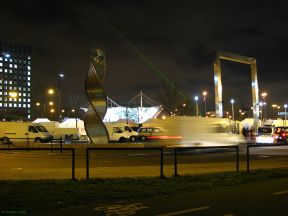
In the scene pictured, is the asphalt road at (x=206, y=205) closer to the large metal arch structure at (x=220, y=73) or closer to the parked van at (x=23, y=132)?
the parked van at (x=23, y=132)

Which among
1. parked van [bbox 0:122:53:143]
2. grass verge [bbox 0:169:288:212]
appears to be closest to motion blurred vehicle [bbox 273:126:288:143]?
parked van [bbox 0:122:53:143]

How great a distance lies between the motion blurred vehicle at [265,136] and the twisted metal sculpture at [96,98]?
15236 millimetres

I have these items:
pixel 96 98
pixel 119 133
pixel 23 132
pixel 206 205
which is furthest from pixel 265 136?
pixel 206 205

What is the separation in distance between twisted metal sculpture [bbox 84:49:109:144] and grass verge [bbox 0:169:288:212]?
854 inches

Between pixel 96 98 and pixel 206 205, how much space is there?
2669 cm

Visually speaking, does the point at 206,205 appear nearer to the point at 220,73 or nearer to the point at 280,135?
the point at 280,135

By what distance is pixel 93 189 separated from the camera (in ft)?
38.0

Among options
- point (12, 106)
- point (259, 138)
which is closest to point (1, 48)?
point (12, 106)

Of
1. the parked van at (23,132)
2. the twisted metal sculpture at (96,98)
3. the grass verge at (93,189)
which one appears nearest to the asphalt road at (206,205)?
the grass verge at (93,189)

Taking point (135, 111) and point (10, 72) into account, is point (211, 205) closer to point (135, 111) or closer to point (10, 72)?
point (135, 111)

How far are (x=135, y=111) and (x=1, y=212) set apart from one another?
3797 inches

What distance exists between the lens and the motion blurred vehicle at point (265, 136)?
4166 centimetres

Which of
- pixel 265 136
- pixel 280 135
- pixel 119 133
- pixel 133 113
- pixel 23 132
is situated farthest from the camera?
pixel 133 113

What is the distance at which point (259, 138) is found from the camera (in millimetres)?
42531
